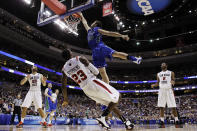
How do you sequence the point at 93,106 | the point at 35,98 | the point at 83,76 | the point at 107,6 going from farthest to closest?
the point at 93,106 < the point at 107,6 < the point at 35,98 < the point at 83,76

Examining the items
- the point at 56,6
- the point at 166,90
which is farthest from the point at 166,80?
the point at 56,6

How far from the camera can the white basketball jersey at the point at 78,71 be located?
344cm

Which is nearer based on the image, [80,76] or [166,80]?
[80,76]

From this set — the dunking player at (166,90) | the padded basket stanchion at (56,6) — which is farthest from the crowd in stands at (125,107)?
the dunking player at (166,90)

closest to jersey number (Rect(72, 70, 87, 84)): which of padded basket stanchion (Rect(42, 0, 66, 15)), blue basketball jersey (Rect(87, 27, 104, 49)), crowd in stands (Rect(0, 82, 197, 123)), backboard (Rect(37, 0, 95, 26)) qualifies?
blue basketball jersey (Rect(87, 27, 104, 49))

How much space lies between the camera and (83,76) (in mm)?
3475

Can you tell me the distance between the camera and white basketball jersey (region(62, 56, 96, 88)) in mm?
3443

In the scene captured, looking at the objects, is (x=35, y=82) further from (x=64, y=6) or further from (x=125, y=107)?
(x=125, y=107)

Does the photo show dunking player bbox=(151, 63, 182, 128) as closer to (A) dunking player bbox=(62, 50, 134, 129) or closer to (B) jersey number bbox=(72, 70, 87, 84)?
(A) dunking player bbox=(62, 50, 134, 129)

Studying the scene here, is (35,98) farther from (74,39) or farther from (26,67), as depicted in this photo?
(74,39)

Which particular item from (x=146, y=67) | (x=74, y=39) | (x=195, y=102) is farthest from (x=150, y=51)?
(x=74, y=39)

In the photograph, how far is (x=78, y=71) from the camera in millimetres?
3453

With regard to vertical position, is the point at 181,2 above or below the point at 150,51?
below

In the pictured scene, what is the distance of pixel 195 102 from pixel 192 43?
32.8ft
